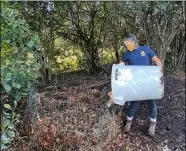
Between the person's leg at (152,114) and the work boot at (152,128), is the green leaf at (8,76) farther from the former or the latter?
the work boot at (152,128)

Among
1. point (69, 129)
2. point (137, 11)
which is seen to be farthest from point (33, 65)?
point (137, 11)

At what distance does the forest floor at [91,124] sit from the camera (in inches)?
173

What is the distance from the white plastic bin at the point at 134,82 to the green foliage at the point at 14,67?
963 mm

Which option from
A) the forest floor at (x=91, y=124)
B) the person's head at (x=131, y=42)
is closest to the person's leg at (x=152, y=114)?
the forest floor at (x=91, y=124)

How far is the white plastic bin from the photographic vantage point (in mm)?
4488

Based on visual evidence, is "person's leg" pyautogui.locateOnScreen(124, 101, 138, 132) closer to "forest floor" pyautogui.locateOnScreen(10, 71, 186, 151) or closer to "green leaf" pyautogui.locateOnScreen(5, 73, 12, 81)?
"forest floor" pyautogui.locateOnScreen(10, 71, 186, 151)

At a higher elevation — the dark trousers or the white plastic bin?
the white plastic bin

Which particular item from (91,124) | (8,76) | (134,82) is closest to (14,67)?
(8,76)

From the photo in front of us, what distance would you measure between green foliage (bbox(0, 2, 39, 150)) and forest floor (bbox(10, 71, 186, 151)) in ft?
1.23

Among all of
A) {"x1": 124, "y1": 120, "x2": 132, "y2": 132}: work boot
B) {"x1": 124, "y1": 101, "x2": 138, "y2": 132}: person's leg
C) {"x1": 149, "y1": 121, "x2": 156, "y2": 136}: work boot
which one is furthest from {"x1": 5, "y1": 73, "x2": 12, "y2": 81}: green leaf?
{"x1": 149, "y1": 121, "x2": 156, "y2": 136}: work boot

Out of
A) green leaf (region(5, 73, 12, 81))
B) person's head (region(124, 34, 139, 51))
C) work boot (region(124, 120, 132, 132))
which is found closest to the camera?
green leaf (region(5, 73, 12, 81))

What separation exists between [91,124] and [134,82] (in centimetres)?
76

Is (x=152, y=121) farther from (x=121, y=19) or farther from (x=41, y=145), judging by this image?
(x=121, y=19)

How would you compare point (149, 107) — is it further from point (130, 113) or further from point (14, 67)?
point (14, 67)
